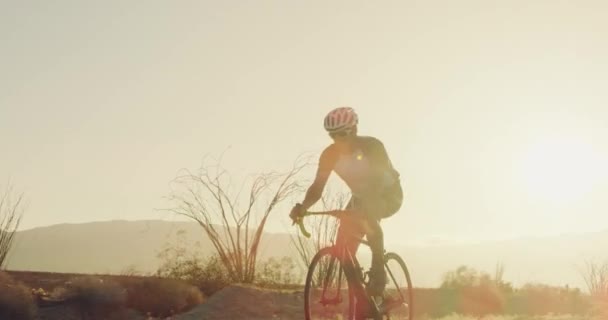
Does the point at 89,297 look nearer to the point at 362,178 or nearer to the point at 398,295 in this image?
the point at 398,295

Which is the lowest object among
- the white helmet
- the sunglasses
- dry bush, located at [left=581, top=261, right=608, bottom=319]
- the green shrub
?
the green shrub

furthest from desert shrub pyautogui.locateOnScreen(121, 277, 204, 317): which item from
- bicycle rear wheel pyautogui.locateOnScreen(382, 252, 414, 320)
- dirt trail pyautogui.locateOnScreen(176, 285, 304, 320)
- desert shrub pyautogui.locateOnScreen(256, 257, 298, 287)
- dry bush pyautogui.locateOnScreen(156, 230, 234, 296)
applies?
bicycle rear wheel pyautogui.locateOnScreen(382, 252, 414, 320)

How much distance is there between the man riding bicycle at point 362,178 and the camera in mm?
8688

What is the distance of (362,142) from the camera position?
8.73 m

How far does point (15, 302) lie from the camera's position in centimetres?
1609

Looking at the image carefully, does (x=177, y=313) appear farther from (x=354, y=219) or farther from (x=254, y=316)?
(x=354, y=219)

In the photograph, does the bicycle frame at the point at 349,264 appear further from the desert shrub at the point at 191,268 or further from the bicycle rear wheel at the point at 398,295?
the desert shrub at the point at 191,268

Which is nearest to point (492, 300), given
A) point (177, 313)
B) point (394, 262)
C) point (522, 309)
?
point (522, 309)

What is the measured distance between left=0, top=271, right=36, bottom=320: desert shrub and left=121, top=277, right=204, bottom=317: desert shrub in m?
2.51

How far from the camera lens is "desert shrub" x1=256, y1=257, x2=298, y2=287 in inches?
830

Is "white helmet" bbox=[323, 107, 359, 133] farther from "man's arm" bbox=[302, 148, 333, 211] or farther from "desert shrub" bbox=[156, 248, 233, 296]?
"desert shrub" bbox=[156, 248, 233, 296]

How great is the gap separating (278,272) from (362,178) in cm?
1299

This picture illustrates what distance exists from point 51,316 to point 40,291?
1.05 m

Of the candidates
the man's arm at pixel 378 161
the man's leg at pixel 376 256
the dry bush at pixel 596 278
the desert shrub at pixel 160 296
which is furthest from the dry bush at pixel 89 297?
the dry bush at pixel 596 278
